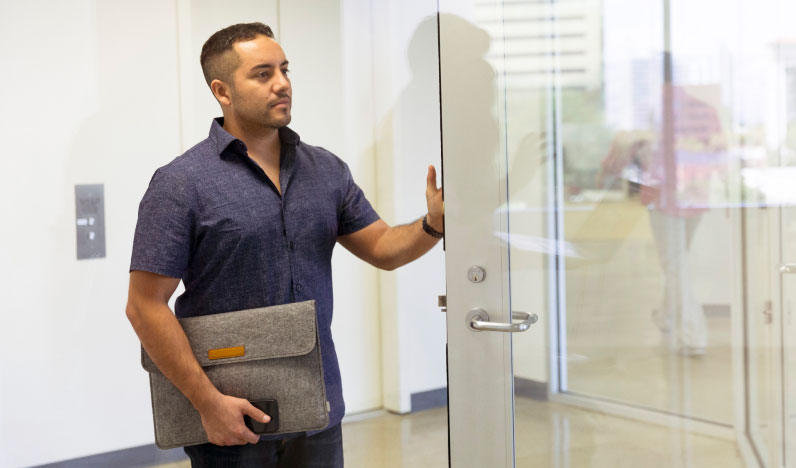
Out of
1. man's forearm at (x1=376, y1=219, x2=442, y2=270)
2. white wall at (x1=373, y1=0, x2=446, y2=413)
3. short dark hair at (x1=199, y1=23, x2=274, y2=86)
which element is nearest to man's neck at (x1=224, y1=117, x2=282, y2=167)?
short dark hair at (x1=199, y1=23, x2=274, y2=86)

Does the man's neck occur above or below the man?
above

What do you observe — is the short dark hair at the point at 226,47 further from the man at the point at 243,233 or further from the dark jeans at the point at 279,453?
the dark jeans at the point at 279,453

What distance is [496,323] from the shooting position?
1766mm

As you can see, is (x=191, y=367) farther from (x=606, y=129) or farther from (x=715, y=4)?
(x=715, y=4)

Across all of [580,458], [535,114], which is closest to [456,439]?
[580,458]

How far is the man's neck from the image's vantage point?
176 centimetres

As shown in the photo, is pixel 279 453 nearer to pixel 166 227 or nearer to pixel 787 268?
pixel 166 227

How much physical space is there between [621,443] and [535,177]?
64 cm

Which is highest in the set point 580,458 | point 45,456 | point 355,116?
point 355,116

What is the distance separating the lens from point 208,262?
166 centimetres

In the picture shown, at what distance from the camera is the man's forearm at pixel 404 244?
1.86 metres

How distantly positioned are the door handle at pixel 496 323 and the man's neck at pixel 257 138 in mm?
566

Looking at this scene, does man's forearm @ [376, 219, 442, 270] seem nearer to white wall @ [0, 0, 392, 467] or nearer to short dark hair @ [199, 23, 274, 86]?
short dark hair @ [199, 23, 274, 86]

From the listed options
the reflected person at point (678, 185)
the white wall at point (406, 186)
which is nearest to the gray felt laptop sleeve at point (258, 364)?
the reflected person at point (678, 185)
